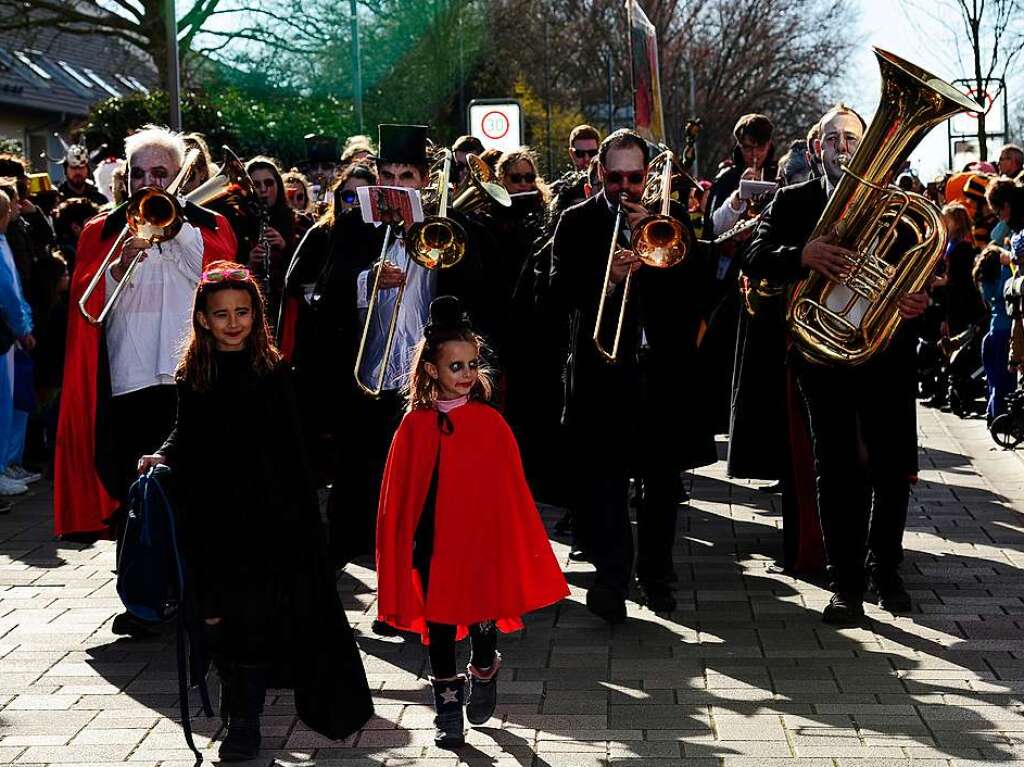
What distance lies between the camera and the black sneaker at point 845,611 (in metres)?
6.93

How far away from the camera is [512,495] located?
18.9ft

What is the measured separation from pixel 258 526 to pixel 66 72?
1718 inches

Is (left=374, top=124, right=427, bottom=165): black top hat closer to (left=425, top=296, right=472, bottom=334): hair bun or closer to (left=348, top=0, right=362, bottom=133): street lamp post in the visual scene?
(left=425, top=296, right=472, bottom=334): hair bun

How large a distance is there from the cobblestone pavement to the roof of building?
1148 inches

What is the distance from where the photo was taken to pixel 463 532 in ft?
18.6

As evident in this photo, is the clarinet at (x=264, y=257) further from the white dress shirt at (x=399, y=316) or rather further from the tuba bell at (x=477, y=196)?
the white dress shirt at (x=399, y=316)

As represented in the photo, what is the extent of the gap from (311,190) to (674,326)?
691cm

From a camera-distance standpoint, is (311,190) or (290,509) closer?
(290,509)

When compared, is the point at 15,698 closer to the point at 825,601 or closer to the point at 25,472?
the point at 825,601

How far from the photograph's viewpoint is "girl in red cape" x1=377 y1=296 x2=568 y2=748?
563cm

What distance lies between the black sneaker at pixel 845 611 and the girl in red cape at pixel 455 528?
A: 1609 mm

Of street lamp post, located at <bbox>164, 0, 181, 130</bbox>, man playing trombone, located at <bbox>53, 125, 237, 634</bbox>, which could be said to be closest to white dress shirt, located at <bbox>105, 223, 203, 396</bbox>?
man playing trombone, located at <bbox>53, 125, 237, 634</bbox>

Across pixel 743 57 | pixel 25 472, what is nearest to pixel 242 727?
pixel 25 472

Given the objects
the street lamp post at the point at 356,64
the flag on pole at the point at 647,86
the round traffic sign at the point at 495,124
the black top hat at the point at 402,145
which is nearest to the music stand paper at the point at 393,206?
the black top hat at the point at 402,145
